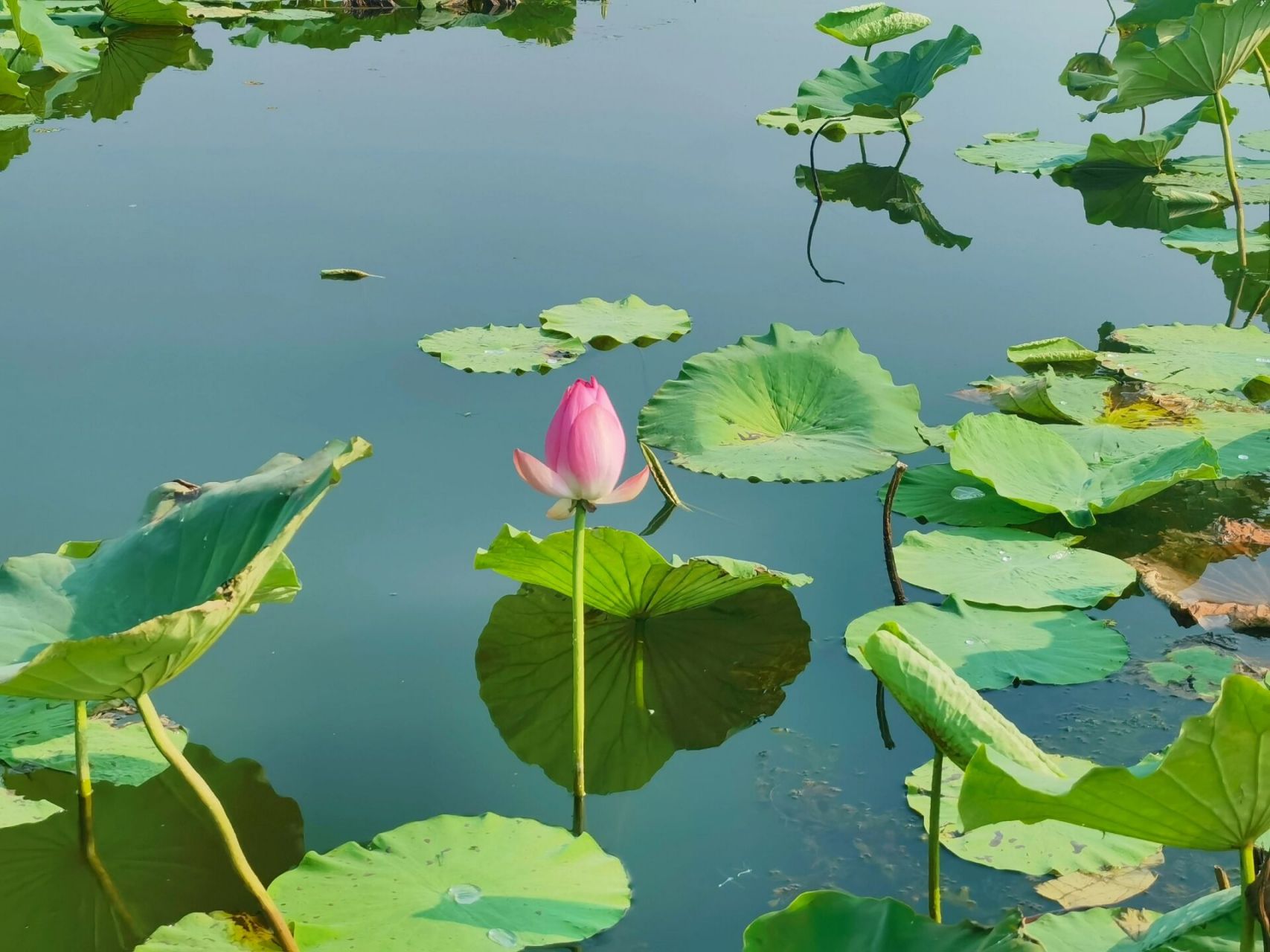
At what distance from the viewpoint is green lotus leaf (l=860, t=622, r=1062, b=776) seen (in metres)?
1.18

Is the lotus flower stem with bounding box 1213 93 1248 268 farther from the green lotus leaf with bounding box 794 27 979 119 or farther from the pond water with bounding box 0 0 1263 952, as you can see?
the green lotus leaf with bounding box 794 27 979 119

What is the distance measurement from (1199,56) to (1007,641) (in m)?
2.47

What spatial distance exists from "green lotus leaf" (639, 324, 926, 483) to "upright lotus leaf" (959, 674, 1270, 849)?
1.41m

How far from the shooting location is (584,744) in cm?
179

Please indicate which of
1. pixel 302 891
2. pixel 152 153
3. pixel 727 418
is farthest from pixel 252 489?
pixel 152 153

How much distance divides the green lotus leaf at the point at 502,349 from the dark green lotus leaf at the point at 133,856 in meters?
1.46

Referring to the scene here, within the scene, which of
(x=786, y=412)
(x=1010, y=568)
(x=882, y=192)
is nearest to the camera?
(x=1010, y=568)

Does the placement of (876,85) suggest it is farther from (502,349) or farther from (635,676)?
(635,676)

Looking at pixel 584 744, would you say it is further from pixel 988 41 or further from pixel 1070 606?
pixel 988 41

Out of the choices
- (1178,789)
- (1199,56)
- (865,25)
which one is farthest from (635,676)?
(865,25)

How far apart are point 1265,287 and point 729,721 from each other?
2675 millimetres

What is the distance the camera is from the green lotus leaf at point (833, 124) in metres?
5.49

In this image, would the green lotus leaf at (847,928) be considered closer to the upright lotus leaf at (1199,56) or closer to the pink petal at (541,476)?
the pink petal at (541,476)

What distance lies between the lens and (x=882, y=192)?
4730 mm
